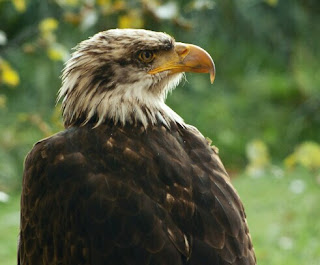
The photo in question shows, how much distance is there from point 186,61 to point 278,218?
4793mm

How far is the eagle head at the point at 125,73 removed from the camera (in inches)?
132

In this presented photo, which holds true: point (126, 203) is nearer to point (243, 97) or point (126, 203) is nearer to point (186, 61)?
point (186, 61)

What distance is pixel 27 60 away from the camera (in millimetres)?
9898

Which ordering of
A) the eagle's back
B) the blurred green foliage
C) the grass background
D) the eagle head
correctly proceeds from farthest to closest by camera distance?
the blurred green foliage → the grass background → the eagle head → the eagle's back

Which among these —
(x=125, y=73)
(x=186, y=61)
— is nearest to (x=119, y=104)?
(x=125, y=73)

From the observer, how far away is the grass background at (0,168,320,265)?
266 inches

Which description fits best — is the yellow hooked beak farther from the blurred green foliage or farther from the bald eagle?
the blurred green foliage

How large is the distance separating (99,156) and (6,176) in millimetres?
5402

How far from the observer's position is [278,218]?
7.93 metres

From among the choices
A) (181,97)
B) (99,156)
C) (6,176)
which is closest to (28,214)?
(99,156)

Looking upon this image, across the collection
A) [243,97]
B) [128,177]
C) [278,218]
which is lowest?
[128,177]

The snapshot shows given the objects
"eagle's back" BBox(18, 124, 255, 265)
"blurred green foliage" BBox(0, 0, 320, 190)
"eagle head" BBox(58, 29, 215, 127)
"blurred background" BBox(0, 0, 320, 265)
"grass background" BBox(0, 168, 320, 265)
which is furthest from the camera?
"blurred green foliage" BBox(0, 0, 320, 190)

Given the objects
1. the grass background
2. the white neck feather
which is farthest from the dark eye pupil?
the grass background

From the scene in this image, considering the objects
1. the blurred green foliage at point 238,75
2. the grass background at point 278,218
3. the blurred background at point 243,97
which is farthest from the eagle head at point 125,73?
the blurred green foliage at point 238,75
